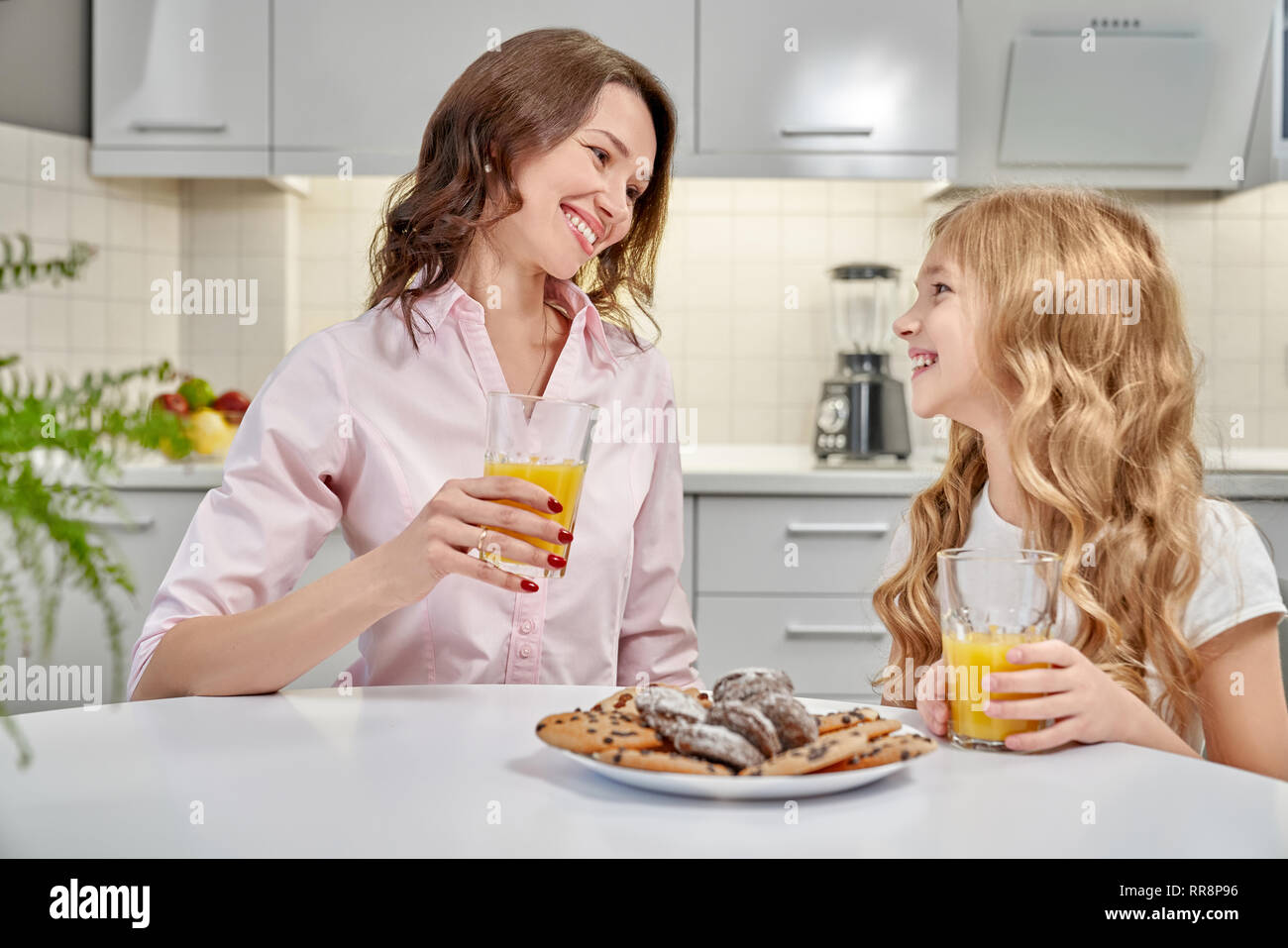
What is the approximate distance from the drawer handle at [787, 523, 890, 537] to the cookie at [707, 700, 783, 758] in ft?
5.79

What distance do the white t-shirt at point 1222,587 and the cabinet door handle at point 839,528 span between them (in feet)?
4.32

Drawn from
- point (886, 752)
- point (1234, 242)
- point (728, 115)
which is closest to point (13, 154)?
point (728, 115)

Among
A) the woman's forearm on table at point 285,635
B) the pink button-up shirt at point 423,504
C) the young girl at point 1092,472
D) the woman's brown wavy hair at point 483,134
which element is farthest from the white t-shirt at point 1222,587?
the woman's brown wavy hair at point 483,134

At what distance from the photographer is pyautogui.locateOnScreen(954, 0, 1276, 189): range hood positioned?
2.79 metres

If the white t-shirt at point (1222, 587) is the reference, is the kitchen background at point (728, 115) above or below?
above

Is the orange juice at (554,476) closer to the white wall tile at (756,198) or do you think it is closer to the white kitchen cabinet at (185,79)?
the white kitchen cabinet at (185,79)

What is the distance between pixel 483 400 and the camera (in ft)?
4.63

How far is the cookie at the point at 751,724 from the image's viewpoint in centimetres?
79

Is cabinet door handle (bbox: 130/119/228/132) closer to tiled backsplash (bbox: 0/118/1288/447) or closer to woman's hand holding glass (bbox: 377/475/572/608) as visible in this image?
tiled backsplash (bbox: 0/118/1288/447)

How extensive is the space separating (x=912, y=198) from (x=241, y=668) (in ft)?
8.20

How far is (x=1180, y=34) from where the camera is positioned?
9.25ft

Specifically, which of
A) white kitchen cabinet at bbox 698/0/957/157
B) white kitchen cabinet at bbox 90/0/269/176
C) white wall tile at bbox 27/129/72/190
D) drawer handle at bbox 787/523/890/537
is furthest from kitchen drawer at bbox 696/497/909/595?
white wall tile at bbox 27/129/72/190

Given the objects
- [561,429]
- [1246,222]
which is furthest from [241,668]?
[1246,222]

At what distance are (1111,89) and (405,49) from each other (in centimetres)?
168
